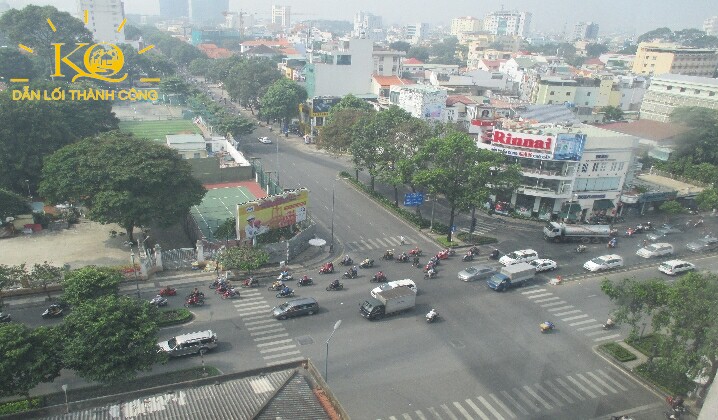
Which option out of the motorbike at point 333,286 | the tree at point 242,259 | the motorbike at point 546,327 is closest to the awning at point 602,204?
the motorbike at point 546,327

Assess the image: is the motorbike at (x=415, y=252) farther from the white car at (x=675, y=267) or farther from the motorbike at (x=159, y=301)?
the white car at (x=675, y=267)

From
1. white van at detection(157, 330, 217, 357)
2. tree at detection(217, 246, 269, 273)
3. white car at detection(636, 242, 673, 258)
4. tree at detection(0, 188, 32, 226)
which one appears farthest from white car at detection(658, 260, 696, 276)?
tree at detection(0, 188, 32, 226)

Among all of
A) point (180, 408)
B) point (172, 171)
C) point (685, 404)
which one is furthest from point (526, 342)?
point (172, 171)

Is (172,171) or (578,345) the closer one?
(578,345)

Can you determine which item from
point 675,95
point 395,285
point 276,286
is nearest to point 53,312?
point 276,286

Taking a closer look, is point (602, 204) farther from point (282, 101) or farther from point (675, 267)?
point (282, 101)

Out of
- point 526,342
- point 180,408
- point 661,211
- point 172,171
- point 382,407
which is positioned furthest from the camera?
point 661,211

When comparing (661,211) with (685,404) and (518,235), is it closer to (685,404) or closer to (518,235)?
(518,235)
